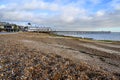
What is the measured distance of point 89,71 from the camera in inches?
303

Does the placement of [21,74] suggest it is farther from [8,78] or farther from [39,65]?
[39,65]

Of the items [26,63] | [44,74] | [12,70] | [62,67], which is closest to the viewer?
[44,74]

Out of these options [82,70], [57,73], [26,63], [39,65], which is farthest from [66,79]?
[26,63]

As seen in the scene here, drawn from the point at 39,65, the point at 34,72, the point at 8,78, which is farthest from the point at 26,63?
the point at 8,78

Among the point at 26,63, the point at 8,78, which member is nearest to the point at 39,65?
the point at 26,63

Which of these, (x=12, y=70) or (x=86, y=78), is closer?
(x=86, y=78)

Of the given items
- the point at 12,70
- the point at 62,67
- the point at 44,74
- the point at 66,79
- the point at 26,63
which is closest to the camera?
the point at 66,79

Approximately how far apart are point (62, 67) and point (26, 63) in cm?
189

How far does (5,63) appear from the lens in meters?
8.83

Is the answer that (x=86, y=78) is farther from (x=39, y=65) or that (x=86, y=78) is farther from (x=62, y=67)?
(x=39, y=65)

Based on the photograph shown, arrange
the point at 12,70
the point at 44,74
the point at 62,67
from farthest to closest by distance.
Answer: the point at 62,67 < the point at 12,70 < the point at 44,74

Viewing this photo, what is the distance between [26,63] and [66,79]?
288 cm

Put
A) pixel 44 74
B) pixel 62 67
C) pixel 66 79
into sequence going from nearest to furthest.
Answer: pixel 66 79
pixel 44 74
pixel 62 67

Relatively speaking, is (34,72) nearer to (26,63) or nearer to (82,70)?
(26,63)
